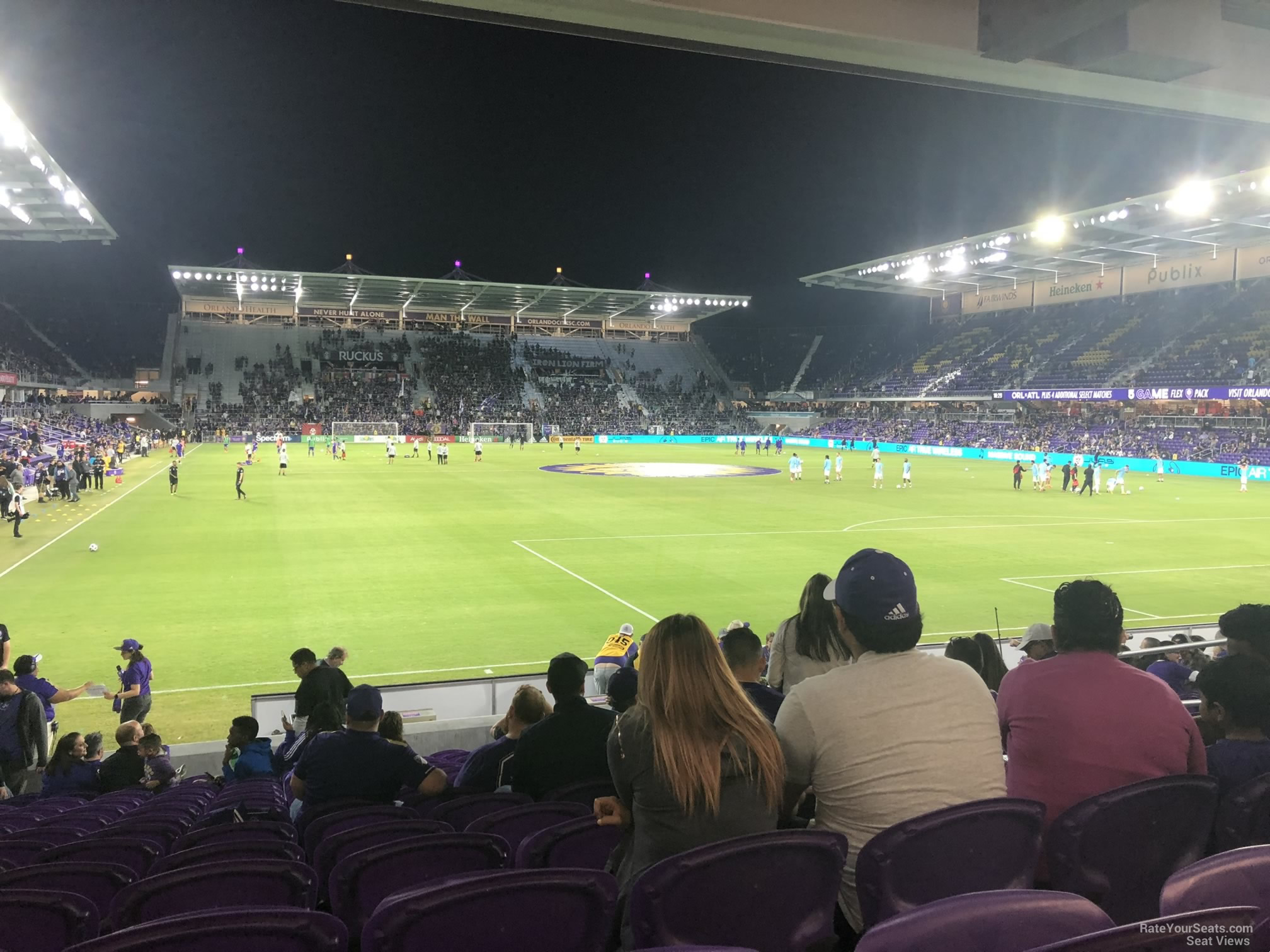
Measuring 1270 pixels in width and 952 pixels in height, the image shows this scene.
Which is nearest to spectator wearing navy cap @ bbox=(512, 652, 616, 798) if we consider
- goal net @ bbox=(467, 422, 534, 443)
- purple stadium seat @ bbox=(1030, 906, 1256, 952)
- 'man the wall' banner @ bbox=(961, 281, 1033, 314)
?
purple stadium seat @ bbox=(1030, 906, 1256, 952)

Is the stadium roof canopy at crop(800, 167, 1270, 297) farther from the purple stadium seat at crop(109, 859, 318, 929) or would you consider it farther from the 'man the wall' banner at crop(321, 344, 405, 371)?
the purple stadium seat at crop(109, 859, 318, 929)

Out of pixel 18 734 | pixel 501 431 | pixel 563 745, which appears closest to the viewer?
pixel 563 745

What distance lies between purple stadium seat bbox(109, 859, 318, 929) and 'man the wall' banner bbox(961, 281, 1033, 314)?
8969cm

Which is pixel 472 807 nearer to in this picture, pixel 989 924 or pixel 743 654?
pixel 743 654

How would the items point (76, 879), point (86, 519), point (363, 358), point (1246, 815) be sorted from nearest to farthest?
point (1246, 815), point (76, 879), point (86, 519), point (363, 358)

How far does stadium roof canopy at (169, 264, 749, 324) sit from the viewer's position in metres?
75.3

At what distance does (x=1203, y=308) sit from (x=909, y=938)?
76.9m

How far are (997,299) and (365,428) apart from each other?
60673 mm

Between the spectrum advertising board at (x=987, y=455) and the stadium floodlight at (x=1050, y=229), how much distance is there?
14731 mm

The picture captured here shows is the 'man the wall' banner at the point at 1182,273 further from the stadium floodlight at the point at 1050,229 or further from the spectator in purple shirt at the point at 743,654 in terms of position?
the spectator in purple shirt at the point at 743,654

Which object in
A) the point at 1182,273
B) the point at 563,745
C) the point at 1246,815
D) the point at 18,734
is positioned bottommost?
the point at 18,734

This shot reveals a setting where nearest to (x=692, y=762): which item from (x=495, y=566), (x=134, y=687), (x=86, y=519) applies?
(x=134, y=687)

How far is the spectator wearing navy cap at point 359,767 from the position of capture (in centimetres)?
543

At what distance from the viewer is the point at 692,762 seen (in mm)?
3039
